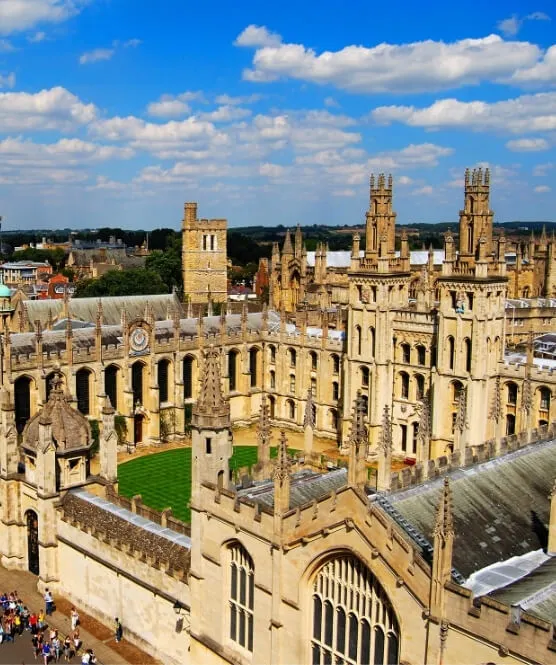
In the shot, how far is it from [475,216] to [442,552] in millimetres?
26621

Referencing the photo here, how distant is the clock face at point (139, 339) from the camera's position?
154 ft

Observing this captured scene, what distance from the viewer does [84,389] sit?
150ft

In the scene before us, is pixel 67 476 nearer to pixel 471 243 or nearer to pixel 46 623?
pixel 46 623

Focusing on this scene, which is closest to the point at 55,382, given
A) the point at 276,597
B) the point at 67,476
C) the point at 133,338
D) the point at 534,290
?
the point at 67,476

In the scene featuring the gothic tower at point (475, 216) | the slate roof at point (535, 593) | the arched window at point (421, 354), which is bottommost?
the slate roof at point (535, 593)

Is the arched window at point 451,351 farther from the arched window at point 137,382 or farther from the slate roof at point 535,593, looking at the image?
the slate roof at point 535,593

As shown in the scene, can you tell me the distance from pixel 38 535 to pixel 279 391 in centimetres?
2739

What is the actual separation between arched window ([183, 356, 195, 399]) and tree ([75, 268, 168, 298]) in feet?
104

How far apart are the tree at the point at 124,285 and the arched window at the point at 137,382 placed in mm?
33112

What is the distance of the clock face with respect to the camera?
47000 mm

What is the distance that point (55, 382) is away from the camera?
89.5 ft

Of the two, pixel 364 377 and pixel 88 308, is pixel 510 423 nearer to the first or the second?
pixel 364 377

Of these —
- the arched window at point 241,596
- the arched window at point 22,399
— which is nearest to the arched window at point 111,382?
the arched window at point 22,399

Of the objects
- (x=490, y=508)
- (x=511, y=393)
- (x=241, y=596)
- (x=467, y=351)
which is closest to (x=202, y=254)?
(x=467, y=351)
